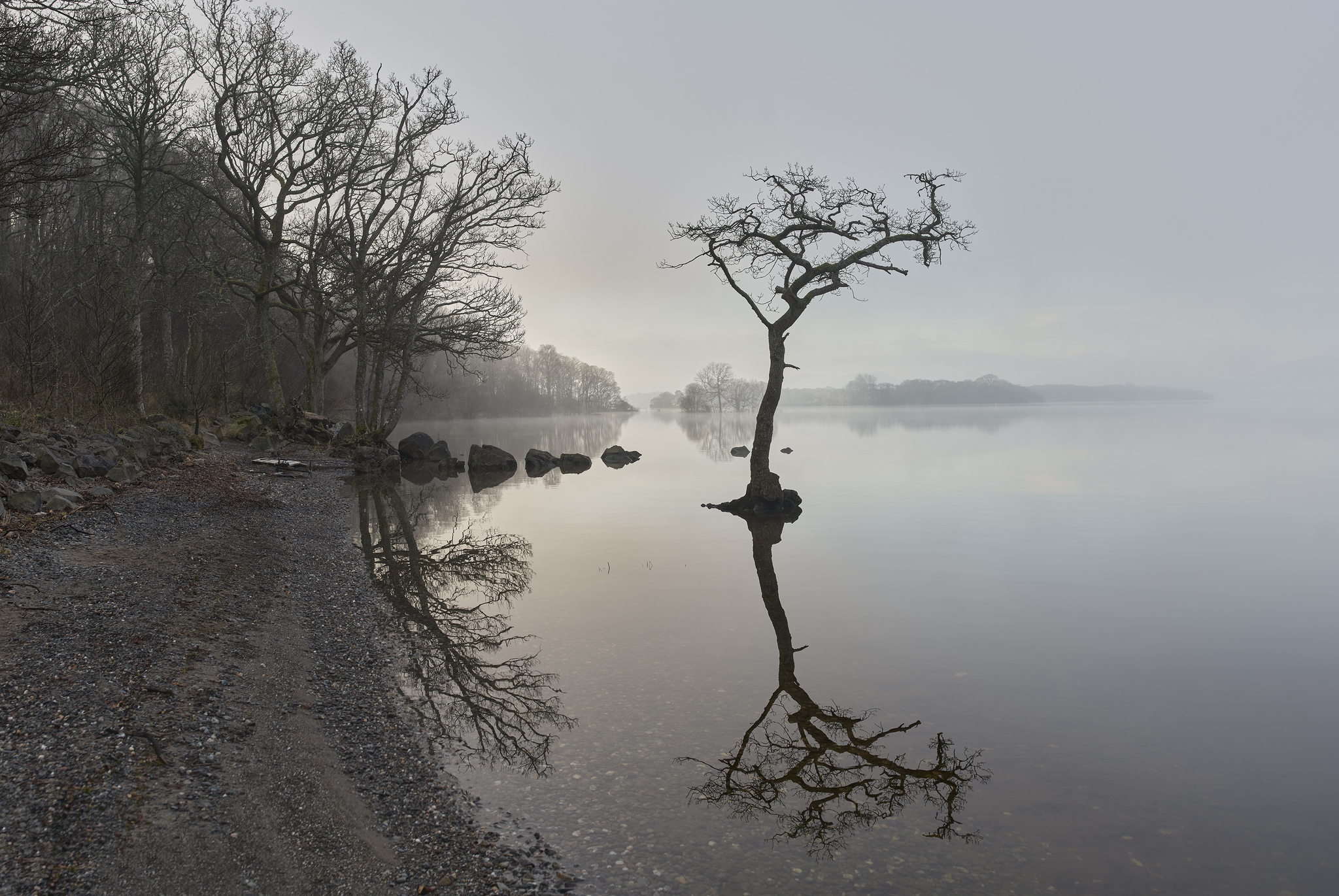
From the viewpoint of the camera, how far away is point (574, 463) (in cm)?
3097

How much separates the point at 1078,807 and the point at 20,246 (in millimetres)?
41056

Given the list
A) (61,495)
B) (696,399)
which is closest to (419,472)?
(61,495)

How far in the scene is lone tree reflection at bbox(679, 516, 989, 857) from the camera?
475 cm

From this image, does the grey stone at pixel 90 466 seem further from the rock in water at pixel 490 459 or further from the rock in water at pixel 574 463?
the rock in water at pixel 574 463

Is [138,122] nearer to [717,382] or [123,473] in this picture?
[123,473]

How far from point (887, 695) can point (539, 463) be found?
24080 mm

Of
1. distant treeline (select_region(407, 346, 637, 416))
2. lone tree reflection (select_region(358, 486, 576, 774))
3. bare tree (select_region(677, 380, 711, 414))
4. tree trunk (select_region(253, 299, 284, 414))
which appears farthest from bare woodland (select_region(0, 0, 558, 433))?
bare tree (select_region(677, 380, 711, 414))

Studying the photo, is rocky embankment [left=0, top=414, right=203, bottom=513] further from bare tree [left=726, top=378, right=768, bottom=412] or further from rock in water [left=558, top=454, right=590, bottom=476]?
bare tree [left=726, top=378, right=768, bottom=412]

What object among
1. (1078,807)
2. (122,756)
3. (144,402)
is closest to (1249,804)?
(1078,807)

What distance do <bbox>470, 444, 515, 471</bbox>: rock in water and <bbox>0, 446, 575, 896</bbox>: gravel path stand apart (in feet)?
64.2

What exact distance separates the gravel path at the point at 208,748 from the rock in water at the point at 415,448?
21612 mm

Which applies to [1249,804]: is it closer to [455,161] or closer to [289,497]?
[289,497]

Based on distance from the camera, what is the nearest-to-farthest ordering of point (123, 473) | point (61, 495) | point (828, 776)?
point (828, 776)
point (61, 495)
point (123, 473)

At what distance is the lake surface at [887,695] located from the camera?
14.5ft
